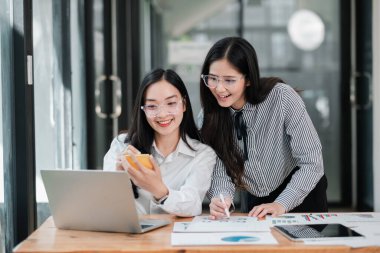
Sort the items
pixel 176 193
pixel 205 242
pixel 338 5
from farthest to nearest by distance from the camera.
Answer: pixel 338 5
pixel 176 193
pixel 205 242

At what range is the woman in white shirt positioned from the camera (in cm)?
225

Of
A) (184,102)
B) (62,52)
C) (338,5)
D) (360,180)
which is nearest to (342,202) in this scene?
(360,180)

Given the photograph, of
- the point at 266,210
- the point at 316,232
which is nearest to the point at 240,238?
the point at 316,232

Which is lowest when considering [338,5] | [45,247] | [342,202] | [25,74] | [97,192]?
[342,202]

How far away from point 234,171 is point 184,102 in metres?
0.34

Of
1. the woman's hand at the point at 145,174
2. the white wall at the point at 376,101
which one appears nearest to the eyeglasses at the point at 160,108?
the woman's hand at the point at 145,174

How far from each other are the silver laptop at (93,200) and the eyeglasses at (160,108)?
18.3 inches

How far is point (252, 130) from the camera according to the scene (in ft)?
8.15

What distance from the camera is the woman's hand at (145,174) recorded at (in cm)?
195

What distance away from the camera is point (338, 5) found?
5285 mm

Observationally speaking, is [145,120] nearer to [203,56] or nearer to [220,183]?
[220,183]

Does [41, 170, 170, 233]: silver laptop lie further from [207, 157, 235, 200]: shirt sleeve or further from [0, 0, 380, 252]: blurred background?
[0, 0, 380, 252]: blurred background

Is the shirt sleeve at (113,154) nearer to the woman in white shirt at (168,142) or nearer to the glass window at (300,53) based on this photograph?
the woman in white shirt at (168,142)

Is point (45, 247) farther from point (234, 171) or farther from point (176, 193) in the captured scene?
point (234, 171)
